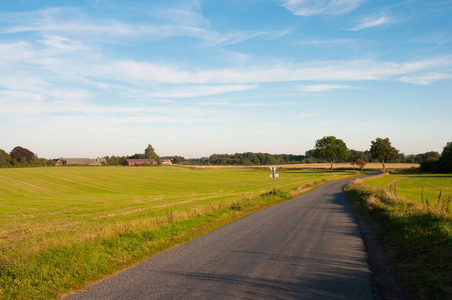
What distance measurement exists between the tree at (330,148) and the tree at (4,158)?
126m

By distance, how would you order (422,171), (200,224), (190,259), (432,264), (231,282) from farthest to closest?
1. (422,171)
2. (200,224)
3. (190,259)
4. (432,264)
5. (231,282)

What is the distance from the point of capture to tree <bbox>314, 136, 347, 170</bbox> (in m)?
111

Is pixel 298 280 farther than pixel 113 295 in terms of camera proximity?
Yes

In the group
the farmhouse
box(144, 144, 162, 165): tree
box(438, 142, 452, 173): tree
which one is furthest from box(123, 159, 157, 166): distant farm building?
box(438, 142, 452, 173): tree

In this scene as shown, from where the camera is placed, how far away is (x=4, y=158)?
4791 inches

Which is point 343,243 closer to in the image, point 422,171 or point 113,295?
point 113,295

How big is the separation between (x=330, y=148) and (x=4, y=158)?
13585 centimetres

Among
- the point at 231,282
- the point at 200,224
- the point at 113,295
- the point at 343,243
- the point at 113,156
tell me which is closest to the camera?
the point at 113,295

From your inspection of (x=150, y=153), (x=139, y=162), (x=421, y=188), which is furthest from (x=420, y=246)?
(x=150, y=153)

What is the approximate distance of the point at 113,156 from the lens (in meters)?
174

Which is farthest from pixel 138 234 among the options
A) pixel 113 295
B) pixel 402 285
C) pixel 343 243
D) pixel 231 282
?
pixel 402 285

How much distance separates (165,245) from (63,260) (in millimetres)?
3404

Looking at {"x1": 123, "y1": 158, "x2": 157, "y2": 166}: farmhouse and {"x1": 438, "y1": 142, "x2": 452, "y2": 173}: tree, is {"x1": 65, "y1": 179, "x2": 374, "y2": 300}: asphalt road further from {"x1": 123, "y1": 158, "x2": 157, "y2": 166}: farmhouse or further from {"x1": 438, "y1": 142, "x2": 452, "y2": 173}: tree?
{"x1": 123, "y1": 158, "x2": 157, "y2": 166}: farmhouse

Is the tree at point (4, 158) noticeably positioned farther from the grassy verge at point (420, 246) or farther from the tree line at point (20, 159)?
the grassy verge at point (420, 246)
